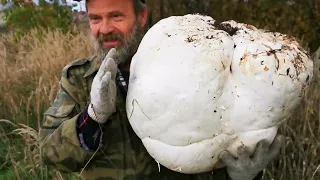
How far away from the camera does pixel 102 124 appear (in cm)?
202

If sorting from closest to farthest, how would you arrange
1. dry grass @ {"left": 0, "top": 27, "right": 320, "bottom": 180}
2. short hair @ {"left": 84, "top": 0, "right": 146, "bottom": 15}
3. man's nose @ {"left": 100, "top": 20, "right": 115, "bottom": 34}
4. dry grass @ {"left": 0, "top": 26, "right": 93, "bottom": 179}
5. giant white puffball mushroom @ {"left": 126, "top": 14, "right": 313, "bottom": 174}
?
giant white puffball mushroom @ {"left": 126, "top": 14, "right": 313, "bottom": 174}
man's nose @ {"left": 100, "top": 20, "right": 115, "bottom": 34}
short hair @ {"left": 84, "top": 0, "right": 146, "bottom": 15}
dry grass @ {"left": 0, "top": 27, "right": 320, "bottom": 180}
dry grass @ {"left": 0, "top": 26, "right": 93, "bottom": 179}

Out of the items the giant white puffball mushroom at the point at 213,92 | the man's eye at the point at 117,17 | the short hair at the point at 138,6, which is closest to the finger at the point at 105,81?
the giant white puffball mushroom at the point at 213,92

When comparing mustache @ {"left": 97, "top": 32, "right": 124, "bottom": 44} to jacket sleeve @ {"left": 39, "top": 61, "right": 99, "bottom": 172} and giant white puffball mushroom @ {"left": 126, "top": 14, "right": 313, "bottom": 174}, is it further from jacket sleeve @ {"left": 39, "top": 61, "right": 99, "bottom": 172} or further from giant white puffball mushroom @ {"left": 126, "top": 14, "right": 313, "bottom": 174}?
giant white puffball mushroom @ {"left": 126, "top": 14, "right": 313, "bottom": 174}

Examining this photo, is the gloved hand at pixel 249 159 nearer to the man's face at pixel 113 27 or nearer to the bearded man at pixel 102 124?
the bearded man at pixel 102 124

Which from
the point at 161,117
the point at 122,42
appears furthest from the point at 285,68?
the point at 122,42

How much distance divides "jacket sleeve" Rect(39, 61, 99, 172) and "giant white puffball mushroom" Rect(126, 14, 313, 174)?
361mm

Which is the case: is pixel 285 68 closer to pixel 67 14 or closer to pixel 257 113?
pixel 257 113

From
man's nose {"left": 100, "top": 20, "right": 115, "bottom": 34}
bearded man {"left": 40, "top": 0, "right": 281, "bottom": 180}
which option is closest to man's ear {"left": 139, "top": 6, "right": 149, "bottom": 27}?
bearded man {"left": 40, "top": 0, "right": 281, "bottom": 180}

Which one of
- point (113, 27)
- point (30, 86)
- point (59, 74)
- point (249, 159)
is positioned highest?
point (113, 27)

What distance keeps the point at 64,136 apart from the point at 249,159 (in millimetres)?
755

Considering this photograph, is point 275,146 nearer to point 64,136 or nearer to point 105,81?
point 105,81

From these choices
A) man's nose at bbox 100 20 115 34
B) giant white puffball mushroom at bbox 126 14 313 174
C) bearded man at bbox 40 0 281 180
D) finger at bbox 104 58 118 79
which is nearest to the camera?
giant white puffball mushroom at bbox 126 14 313 174

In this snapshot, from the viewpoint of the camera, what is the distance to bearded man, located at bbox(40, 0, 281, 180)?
2062 millimetres

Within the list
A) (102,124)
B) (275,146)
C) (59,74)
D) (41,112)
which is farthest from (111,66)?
(59,74)
